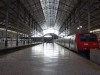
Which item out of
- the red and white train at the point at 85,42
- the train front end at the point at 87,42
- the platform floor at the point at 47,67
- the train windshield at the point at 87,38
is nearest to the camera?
the platform floor at the point at 47,67

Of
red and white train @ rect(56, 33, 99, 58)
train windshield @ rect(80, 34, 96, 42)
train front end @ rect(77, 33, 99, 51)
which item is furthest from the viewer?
train windshield @ rect(80, 34, 96, 42)

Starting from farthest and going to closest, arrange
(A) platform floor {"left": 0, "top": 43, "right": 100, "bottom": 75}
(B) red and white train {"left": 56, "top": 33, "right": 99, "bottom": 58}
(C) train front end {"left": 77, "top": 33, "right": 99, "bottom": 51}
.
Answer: (C) train front end {"left": 77, "top": 33, "right": 99, "bottom": 51}
(B) red and white train {"left": 56, "top": 33, "right": 99, "bottom": 58}
(A) platform floor {"left": 0, "top": 43, "right": 100, "bottom": 75}

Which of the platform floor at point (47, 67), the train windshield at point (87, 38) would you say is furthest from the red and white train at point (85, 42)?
the platform floor at point (47, 67)

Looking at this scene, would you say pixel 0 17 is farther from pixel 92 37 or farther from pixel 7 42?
pixel 92 37

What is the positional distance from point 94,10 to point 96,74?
3231cm

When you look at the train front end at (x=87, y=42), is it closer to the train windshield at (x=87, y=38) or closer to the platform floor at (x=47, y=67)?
the train windshield at (x=87, y=38)

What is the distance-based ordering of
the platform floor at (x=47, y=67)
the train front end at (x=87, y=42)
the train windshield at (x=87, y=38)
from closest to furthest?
the platform floor at (x=47, y=67) < the train front end at (x=87, y=42) < the train windshield at (x=87, y=38)

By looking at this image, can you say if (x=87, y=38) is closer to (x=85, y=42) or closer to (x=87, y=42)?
(x=87, y=42)

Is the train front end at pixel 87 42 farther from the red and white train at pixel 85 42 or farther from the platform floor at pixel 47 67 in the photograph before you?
the platform floor at pixel 47 67

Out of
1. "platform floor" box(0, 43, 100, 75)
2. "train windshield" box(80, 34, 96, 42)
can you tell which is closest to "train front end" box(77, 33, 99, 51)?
"train windshield" box(80, 34, 96, 42)

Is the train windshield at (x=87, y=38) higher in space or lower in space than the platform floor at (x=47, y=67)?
higher

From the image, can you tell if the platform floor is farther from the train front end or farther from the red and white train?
the train front end

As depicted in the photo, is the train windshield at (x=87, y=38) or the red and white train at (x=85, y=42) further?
the train windshield at (x=87, y=38)

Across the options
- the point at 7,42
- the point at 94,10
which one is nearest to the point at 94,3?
the point at 94,10
